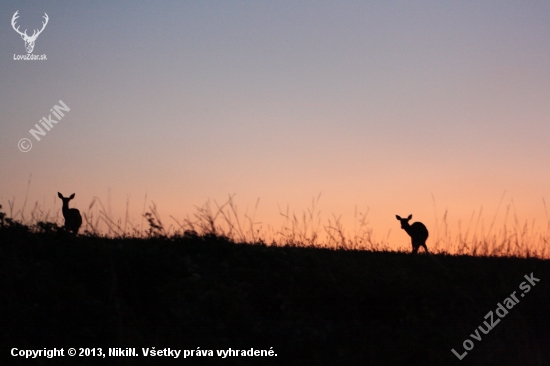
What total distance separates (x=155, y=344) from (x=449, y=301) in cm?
461

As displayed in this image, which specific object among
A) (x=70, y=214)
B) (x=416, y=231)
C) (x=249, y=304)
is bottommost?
(x=249, y=304)

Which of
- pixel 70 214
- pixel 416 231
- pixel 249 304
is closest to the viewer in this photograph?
pixel 249 304

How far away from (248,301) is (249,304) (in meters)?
0.08

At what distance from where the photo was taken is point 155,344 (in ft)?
25.5

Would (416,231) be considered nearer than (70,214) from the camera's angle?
No

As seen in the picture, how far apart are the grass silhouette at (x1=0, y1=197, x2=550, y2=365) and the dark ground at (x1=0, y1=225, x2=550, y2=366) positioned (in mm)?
21

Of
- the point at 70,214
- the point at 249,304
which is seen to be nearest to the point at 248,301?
the point at 249,304

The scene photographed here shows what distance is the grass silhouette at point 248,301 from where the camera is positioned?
802cm

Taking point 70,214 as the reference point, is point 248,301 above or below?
below

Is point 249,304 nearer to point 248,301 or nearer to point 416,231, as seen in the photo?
point 248,301

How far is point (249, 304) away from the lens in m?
8.97

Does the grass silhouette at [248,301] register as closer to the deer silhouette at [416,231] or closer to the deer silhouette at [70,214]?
the deer silhouette at [70,214]

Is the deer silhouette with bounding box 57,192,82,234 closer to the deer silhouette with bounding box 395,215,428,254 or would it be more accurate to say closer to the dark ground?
the dark ground

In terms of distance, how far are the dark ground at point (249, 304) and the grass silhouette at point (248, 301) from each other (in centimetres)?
2
